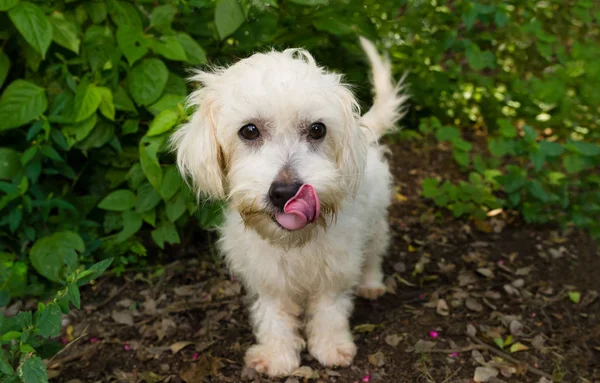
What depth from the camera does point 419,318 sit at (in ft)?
10.5

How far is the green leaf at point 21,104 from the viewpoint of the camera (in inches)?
118

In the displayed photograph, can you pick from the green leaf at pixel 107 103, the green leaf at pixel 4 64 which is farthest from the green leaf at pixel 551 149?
the green leaf at pixel 4 64

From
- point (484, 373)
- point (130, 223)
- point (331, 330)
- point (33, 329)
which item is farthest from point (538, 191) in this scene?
point (33, 329)

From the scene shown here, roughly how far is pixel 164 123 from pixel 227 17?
22.5 inches

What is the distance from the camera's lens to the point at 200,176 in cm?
244

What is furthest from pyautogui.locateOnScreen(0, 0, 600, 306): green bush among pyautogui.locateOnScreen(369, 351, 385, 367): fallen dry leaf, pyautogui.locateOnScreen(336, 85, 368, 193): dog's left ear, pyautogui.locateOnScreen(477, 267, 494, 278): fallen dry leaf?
pyautogui.locateOnScreen(369, 351, 385, 367): fallen dry leaf

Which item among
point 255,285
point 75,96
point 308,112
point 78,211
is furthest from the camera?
point 78,211

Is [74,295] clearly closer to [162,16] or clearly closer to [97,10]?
[162,16]

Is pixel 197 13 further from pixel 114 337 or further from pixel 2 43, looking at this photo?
pixel 114 337

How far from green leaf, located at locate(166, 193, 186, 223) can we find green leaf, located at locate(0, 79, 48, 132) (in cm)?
78

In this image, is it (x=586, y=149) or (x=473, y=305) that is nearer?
(x=473, y=305)

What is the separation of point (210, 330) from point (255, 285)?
55 centimetres

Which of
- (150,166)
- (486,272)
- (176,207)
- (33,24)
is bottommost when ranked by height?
(486,272)

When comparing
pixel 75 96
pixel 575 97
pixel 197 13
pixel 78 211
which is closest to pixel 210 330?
pixel 78 211
